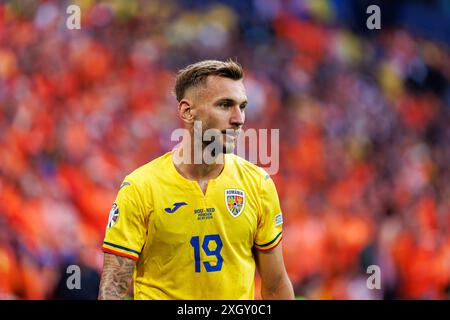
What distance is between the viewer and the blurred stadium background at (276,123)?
233 inches

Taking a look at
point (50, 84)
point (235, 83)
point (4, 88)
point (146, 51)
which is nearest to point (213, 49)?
point (146, 51)

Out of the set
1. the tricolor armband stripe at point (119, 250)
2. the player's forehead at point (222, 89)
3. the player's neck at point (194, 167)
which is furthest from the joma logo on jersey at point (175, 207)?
the player's forehead at point (222, 89)

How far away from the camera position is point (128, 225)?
292 cm

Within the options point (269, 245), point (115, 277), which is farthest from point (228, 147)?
point (115, 277)

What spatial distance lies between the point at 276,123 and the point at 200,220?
11.5ft

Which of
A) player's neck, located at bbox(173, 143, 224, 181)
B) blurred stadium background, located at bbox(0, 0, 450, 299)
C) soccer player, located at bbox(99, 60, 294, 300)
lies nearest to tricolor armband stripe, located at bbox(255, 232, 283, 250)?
soccer player, located at bbox(99, 60, 294, 300)

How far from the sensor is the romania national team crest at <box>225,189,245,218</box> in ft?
10.1

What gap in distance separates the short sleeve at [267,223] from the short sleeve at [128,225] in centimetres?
52

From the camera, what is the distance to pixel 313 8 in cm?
659

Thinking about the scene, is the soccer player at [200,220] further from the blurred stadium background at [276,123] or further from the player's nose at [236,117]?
the blurred stadium background at [276,123]

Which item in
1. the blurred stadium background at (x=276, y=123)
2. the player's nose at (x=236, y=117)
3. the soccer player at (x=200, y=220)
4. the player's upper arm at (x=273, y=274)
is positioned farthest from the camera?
the blurred stadium background at (x=276, y=123)

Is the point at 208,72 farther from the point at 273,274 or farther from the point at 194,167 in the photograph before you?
the point at 273,274

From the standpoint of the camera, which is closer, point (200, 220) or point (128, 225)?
point (128, 225)
